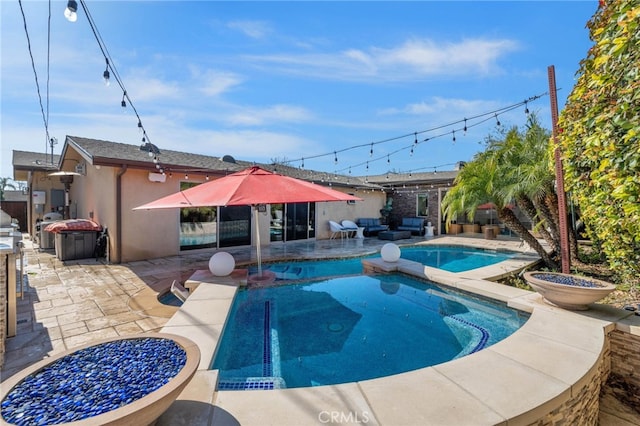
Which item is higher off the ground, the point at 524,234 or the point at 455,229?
the point at 524,234

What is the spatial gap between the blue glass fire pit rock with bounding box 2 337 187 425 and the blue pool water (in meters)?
1.25

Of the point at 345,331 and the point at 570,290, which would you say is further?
the point at 345,331

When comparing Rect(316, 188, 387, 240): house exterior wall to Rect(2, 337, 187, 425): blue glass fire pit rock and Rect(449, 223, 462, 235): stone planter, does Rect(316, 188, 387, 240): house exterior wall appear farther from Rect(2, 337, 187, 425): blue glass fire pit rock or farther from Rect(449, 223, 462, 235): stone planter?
Rect(2, 337, 187, 425): blue glass fire pit rock

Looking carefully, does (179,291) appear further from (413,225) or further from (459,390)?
(413,225)

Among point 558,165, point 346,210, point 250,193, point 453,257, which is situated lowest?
point 453,257

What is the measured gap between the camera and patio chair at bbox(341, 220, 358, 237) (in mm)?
15049

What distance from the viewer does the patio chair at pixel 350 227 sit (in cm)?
1505

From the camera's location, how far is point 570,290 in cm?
427

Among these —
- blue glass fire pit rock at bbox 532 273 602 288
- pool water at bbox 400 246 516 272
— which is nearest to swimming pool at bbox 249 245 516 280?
pool water at bbox 400 246 516 272

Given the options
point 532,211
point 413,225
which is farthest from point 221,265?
point 413,225

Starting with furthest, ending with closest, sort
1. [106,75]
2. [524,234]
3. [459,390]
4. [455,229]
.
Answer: [455,229]
[524,234]
[106,75]
[459,390]

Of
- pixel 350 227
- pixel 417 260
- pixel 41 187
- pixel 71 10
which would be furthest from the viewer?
pixel 350 227

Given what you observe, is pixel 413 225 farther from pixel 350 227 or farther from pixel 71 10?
pixel 71 10

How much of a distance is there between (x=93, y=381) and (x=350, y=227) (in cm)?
1358
